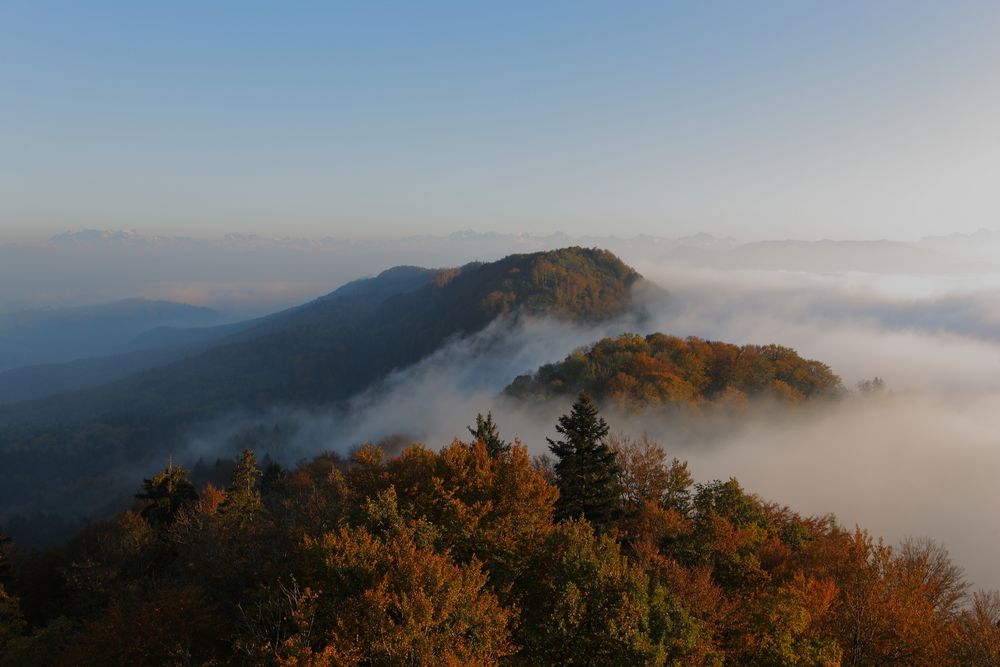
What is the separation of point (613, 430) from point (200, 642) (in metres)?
63.5

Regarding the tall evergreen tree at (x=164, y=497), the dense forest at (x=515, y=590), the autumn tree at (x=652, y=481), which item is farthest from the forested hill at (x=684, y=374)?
the tall evergreen tree at (x=164, y=497)

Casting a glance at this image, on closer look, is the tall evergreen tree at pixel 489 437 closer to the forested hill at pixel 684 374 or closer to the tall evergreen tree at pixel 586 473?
the tall evergreen tree at pixel 586 473

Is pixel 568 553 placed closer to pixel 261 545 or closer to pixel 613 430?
pixel 261 545

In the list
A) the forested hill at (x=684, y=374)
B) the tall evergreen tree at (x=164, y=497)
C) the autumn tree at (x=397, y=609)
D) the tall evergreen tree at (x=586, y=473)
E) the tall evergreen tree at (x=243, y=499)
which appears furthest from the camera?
the forested hill at (x=684, y=374)

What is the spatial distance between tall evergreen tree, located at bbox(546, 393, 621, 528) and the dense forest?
0.11m

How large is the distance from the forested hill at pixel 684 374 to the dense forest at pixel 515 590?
44451 millimetres

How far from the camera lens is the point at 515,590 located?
2362 centimetres

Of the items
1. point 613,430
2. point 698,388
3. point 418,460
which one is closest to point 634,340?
point 698,388

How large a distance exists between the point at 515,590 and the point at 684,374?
72.5 metres

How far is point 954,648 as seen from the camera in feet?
72.7

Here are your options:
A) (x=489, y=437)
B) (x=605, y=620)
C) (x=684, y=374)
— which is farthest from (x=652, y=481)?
(x=684, y=374)

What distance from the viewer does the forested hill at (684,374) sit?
82.2 m

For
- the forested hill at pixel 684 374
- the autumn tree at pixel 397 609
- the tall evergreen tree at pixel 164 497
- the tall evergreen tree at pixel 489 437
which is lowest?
the tall evergreen tree at pixel 164 497

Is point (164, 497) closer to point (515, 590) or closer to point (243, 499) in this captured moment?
point (243, 499)
